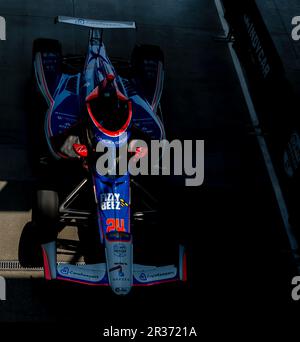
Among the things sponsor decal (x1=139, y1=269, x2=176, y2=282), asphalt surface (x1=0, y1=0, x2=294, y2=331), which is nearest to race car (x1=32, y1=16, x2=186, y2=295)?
A: sponsor decal (x1=139, y1=269, x2=176, y2=282)

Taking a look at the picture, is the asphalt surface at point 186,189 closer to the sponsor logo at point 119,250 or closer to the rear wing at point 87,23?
the sponsor logo at point 119,250

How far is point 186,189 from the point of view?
10297 millimetres

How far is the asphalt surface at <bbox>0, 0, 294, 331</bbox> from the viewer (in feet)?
28.3

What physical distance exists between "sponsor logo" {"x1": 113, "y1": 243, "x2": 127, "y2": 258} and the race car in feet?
0.05

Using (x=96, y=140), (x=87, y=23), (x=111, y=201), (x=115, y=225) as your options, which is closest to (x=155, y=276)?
(x=115, y=225)

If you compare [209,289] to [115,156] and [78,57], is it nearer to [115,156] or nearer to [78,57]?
[115,156]

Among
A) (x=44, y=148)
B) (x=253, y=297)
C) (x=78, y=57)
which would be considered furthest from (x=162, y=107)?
(x=253, y=297)

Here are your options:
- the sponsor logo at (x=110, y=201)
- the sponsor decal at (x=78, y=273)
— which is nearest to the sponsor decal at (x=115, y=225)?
the sponsor logo at (x=110, y=201)

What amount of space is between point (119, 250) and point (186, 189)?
248 centimetres

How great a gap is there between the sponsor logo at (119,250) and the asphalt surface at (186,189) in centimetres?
80

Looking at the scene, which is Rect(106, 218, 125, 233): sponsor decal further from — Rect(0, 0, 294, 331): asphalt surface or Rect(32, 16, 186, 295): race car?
Rect(0, 0, 294, 331): asphalt surface

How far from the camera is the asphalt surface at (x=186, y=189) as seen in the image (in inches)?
340

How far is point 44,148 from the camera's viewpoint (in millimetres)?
10094

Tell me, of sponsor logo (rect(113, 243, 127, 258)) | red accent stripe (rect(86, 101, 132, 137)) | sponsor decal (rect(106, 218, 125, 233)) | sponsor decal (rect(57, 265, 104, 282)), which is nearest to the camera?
sponsor decal (rect(57, 265, 104, 282))
